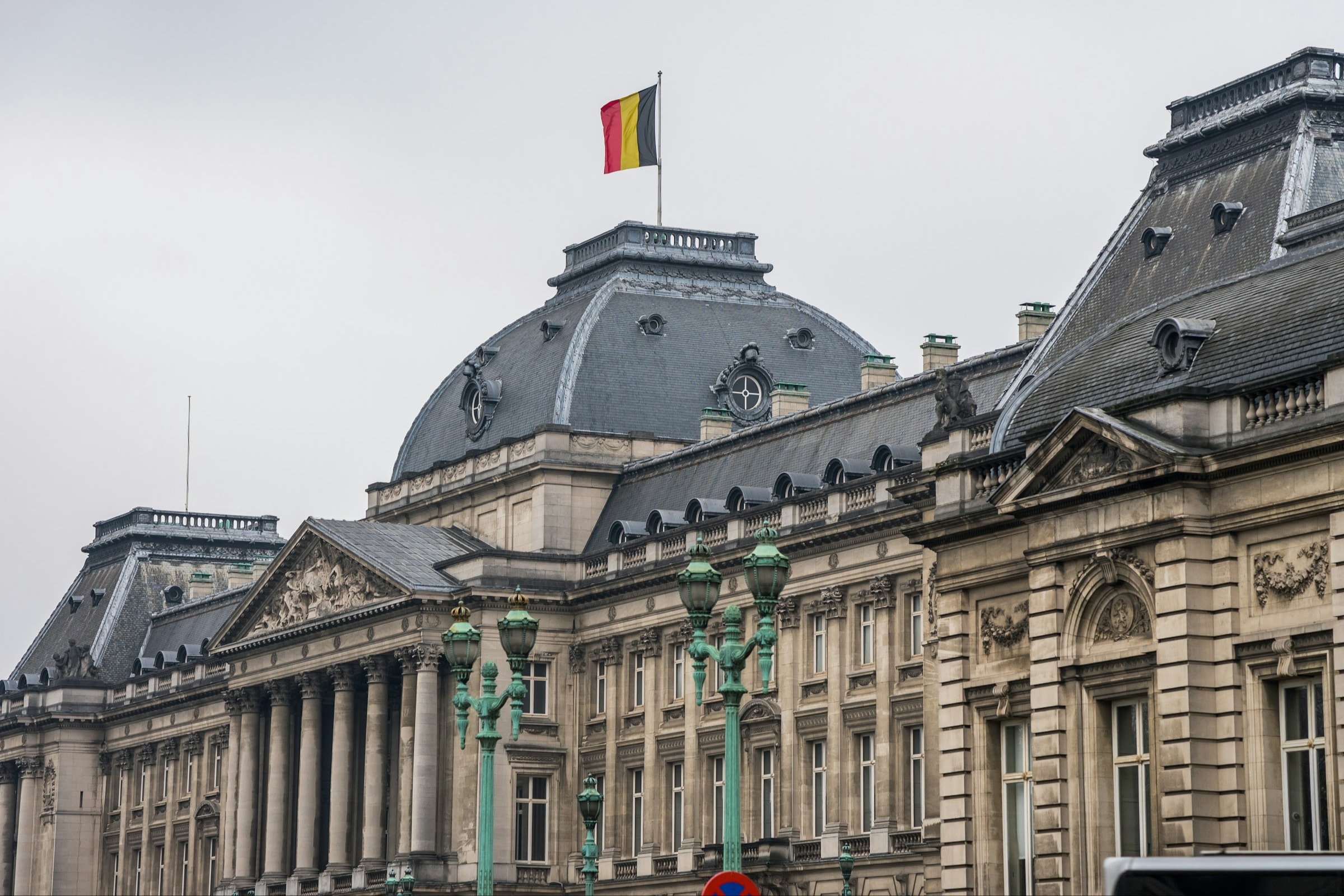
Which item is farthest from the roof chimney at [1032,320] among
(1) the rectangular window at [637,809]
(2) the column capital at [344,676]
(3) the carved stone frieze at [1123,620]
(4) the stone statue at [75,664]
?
(4) the stone statue at [75,664]

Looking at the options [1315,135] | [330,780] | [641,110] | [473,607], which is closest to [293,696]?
[330,780]

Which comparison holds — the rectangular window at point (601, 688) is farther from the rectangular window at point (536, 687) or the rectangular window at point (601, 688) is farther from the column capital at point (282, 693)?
the column capital at point (282, 693)

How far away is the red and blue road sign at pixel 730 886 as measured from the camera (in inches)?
1443

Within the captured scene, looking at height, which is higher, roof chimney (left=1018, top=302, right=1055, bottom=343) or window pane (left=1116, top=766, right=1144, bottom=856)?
roof chimney (left=1018, top=302, right=1055, bottom=343)

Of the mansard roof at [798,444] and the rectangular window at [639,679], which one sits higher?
the mansard roof at [798,444]

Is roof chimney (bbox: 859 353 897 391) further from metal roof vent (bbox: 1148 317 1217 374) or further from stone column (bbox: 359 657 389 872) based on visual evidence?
metal roof vent (bbox: 1148 317 1217 374)

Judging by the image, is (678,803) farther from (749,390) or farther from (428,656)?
(749,390)

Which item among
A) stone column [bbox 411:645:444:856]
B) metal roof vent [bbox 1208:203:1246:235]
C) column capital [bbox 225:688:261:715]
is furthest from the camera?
column capital [bbox 225:688:261:715]

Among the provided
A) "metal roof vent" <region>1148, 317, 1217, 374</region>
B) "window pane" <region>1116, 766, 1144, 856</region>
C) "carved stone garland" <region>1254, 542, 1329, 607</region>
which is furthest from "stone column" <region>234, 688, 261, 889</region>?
"carved stone garland" <region>1254, 542, 1329, 607</region>

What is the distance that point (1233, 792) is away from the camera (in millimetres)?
43750

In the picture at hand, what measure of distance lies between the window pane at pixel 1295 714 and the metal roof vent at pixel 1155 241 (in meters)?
29.7

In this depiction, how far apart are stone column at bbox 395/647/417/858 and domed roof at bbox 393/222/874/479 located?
9.26 meters

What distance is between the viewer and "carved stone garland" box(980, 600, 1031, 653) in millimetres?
49031

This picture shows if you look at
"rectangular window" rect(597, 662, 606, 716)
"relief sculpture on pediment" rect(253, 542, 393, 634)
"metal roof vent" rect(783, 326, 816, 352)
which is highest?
"metal roof vent" rect(783, 326, 816, 352)
